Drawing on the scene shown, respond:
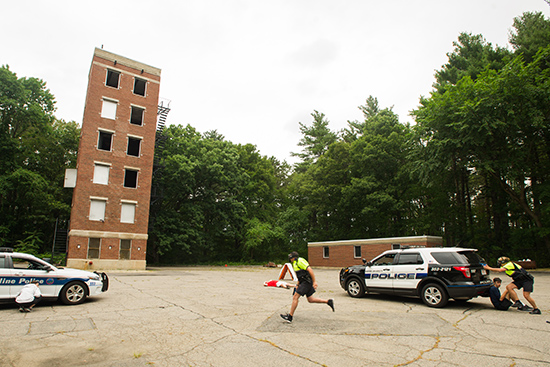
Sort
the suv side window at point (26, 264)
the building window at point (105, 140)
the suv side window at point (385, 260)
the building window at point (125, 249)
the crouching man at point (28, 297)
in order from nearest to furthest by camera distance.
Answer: the crouching man at point (28, 297) → the suv side window at point (26, 264) → the suv side window at point (385, 260) → the building window at point (125, 249) → the building window at point (105, 140)

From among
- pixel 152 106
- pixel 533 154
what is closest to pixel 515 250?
pixel 533 154

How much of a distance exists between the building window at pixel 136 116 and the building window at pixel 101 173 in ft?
17.5

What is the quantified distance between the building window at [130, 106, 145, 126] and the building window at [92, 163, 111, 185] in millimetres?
5324

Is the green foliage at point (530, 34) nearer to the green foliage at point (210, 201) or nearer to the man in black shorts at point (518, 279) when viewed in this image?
the man in black shorts at point (518, 279)

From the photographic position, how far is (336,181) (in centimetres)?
4272

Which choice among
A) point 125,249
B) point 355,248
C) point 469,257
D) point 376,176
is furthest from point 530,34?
point 125,249

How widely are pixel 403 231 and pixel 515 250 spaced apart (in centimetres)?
1135

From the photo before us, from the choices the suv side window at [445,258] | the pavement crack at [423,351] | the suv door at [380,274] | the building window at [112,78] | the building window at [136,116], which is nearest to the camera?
the pavement crack at [423,351]

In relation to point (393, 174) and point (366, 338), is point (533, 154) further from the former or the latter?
point (366, 338)

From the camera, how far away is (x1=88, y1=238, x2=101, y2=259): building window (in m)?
26.6

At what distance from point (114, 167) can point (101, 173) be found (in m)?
1.13

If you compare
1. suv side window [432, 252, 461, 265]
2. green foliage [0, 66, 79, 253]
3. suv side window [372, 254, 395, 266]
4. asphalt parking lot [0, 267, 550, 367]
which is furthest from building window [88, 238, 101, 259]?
suv side window [432, 252, 461, 265]

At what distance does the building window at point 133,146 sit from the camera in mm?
30281

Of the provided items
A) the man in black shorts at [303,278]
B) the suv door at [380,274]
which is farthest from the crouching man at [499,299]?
the man in black shorts at [303,278]
